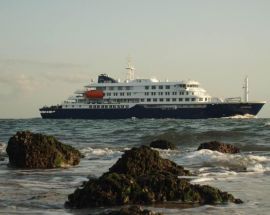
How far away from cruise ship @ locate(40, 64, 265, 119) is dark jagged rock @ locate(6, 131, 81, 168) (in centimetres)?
6406

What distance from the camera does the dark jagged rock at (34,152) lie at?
11609 millimetres

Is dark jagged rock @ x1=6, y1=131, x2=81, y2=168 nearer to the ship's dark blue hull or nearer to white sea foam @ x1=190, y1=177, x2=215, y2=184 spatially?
white sea foam @ x1=190, y1=177, x2=215, y2=184

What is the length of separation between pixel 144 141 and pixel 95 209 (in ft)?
67.1

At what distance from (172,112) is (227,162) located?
6435 cm

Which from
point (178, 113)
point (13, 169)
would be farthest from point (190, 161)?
point (178, 113)

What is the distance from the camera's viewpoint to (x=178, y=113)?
252 ft

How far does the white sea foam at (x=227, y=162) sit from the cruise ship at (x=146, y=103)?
201 ft

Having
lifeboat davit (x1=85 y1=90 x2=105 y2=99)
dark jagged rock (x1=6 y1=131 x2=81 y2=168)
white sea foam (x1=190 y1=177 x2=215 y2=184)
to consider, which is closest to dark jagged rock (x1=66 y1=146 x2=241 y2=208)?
white sea foam (x1=190 y1=177 x2=215 y2=184)

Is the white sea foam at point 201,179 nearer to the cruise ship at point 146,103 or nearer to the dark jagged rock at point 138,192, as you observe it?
the dark jagged rock at point 138,192

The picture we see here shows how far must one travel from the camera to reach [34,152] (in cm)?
1170

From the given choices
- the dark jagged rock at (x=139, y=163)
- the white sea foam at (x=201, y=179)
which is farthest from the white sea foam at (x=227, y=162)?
the dark jagged rock at (x=139, y=163)

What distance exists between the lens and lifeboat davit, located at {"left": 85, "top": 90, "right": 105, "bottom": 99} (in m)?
82.7

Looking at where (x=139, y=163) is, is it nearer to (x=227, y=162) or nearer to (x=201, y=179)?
(x=201, y=179)

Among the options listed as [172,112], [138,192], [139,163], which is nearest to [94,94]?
[172,112]
